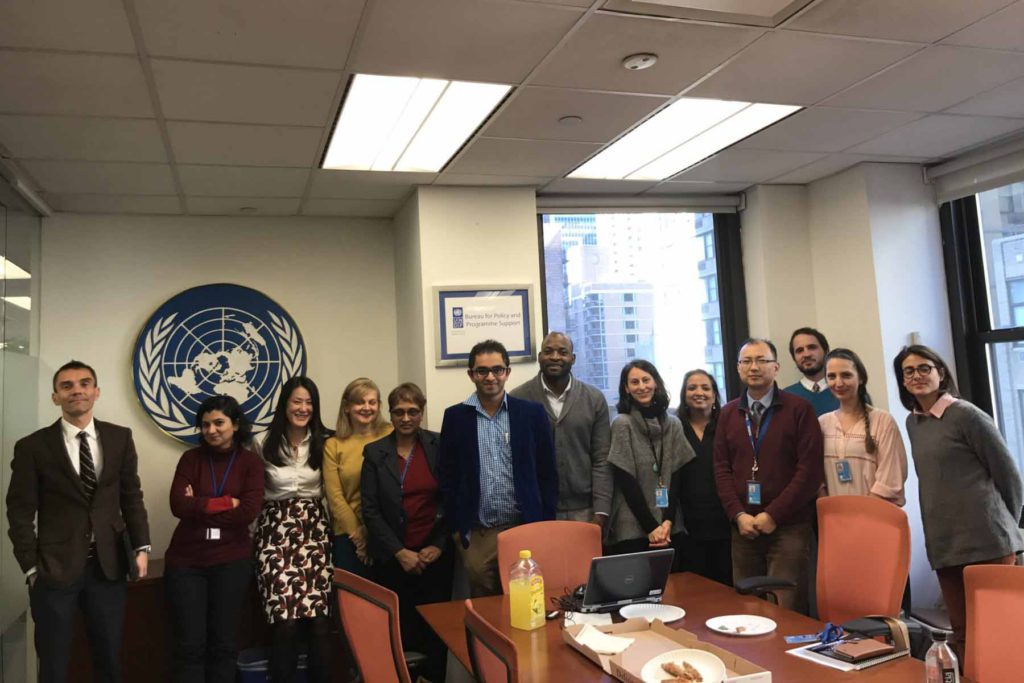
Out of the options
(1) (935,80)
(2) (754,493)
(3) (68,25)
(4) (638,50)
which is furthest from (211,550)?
(1) (935,80)

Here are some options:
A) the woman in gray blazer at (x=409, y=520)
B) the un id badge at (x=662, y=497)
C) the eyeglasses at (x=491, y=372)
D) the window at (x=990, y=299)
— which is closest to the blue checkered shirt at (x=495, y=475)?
the eyeglasses at (x=491, y=372)

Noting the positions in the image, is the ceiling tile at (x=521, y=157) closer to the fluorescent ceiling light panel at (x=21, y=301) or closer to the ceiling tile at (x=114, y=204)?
the ceiling tile at (x=114, y=204)

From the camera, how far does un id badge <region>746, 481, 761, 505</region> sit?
10.6 ft

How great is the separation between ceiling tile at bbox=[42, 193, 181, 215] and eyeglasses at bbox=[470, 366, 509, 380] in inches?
81.2

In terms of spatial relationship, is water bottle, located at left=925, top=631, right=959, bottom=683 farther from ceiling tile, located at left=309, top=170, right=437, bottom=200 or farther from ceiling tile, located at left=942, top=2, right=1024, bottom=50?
ceiling tile, located at left=309, top=170, right=437, bottom=200

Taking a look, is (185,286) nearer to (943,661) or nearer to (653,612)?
(653,612)

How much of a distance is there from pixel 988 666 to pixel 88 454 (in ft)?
10.6

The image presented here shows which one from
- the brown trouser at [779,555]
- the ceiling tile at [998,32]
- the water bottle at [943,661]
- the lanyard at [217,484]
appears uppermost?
the ceiling tile at [998,32]

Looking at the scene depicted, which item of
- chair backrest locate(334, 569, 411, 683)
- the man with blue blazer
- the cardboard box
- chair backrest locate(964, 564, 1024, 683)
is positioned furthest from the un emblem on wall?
chair backrest locate(964, 564, 1024, 683)

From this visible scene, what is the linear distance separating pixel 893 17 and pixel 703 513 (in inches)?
84.5

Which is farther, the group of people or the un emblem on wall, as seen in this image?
the un emblem on wall

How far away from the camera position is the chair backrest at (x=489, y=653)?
144cm

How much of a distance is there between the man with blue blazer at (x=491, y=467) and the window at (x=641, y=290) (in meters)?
1.43

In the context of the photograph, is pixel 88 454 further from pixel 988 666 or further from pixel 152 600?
pixel 988 666
